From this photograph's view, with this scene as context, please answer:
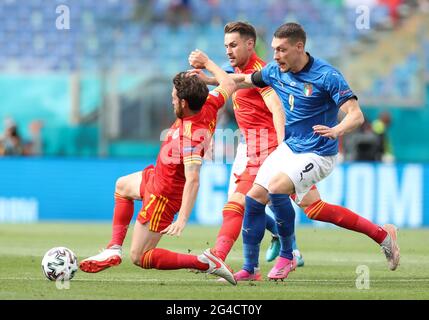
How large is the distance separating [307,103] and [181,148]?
130 cm

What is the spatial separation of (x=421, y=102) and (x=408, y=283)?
13507mm

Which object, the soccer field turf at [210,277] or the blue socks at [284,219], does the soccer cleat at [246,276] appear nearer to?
the soccer field turf at [210,277]

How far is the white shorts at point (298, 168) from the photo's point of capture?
815cm

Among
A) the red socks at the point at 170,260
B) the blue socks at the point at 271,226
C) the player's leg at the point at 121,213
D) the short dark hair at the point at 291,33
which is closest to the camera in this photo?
the red socks at the point at 170,260

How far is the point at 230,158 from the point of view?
17.9m

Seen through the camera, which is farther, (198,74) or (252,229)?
(252,229)

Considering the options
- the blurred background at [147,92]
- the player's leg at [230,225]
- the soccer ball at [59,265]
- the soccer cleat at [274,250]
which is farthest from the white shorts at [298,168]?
the blurred background at [147,92]

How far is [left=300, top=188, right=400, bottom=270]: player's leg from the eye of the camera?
870 centimetres

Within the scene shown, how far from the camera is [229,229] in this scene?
8.38m

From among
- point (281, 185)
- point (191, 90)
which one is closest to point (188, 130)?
point (191, 90)

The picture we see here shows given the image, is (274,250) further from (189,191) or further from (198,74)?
(189,191)

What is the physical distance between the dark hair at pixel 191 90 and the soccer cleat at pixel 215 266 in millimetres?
1161

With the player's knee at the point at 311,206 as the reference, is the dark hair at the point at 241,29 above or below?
above

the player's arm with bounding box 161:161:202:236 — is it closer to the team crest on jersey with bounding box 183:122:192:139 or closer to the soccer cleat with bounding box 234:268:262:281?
the team crest on jersey with bounding box 183:122:192:139
